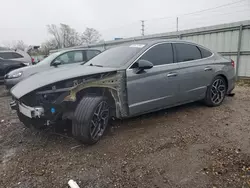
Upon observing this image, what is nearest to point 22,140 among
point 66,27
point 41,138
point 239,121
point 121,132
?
point 41,138

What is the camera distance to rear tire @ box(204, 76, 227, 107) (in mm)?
4315

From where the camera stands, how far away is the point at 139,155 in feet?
8.50

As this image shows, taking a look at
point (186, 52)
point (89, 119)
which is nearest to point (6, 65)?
point (89, 119)

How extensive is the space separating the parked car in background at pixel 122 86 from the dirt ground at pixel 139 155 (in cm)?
32

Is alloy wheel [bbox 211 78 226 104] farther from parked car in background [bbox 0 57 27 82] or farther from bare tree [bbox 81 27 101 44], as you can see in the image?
bare tree [bbox 81 27 101 44]

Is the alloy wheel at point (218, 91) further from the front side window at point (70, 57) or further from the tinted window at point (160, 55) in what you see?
→ the front side window at point (70, 57)

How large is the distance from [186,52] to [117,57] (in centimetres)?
149

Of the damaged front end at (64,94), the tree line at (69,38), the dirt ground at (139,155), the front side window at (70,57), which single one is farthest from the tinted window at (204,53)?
the tree line at (69,38)

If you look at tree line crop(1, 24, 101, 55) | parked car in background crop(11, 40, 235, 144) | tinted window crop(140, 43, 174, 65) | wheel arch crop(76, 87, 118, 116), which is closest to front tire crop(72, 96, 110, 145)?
parked car in background crop(11, 40, 235, 144)

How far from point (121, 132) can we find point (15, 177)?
1626mm

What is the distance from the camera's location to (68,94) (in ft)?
8.59

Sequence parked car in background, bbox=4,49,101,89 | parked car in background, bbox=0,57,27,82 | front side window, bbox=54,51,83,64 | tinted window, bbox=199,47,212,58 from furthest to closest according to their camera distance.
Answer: parked car in background, bbox=0,57,27,82 < front side window, bbox=54,51,83,64 < parked car in background, bbox=4,49,101,89 < tinted window, bbox=199,47,212,58

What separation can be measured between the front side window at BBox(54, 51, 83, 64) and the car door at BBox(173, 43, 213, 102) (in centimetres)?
408

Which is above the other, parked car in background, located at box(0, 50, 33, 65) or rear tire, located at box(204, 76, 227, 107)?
parked car in background, located at box(0, 50, 33, 65)
